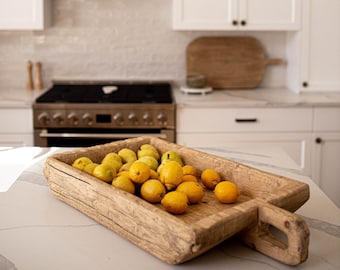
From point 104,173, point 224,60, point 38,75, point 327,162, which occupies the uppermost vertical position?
point 224,60

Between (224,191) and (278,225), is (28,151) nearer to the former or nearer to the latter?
(224,191)

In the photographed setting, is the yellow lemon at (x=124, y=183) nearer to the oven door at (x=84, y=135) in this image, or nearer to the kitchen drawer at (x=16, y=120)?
the oven door at (x=84, y=135)

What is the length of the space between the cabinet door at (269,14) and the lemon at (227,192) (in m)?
2.44

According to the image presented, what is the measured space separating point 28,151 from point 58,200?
2.22ft

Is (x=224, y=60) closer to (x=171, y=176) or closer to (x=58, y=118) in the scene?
(x=58, y=118)

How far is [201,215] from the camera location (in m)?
1.54

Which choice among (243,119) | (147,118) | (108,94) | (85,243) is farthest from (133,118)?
(85,243)

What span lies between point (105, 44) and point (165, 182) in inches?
110

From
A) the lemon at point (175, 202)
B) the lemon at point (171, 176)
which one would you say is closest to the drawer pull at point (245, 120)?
the lemon at point (171, 176)

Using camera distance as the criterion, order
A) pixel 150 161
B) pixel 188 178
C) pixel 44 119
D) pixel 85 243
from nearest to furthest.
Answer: pixel 85 243
pixel 188 178
pixel 150 161
pixel 44 119

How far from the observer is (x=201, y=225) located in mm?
1262

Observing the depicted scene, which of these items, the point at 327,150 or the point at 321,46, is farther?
the point at 321,46

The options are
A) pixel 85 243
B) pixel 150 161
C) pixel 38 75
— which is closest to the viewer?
pixel 85 243

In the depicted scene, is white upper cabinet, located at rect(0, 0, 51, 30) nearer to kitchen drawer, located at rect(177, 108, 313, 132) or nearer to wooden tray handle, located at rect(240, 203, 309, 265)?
kitchen drawer, located at rect(177, 108, 313, 132)
